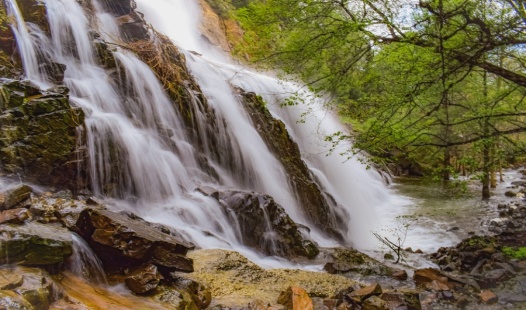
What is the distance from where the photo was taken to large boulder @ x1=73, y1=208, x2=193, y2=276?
150 inches

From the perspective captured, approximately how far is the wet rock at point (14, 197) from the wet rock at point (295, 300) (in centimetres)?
293

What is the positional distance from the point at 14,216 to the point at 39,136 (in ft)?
8.72

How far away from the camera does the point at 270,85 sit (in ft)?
49.7

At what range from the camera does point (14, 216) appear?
348cm

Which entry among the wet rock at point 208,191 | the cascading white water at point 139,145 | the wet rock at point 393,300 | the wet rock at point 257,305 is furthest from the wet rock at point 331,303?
the wet rock at point 208,191

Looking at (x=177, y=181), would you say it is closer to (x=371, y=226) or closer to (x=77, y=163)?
(x=77, y=163)

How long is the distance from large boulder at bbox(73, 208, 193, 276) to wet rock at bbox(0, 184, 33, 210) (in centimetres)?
64

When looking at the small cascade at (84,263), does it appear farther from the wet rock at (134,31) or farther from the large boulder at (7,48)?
the wet rock at (134,31)

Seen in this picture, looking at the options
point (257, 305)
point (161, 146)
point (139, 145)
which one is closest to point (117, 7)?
point (161, 146)

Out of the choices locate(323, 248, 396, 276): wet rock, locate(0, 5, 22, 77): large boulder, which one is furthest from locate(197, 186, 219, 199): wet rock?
locate(0, 5, 22, 77): large boulder

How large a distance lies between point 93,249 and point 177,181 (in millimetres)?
3763

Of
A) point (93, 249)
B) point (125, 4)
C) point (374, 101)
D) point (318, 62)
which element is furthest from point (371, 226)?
point (125, 4)

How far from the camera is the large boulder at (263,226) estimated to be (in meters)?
7.02

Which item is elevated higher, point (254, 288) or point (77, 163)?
point (77, 163)
